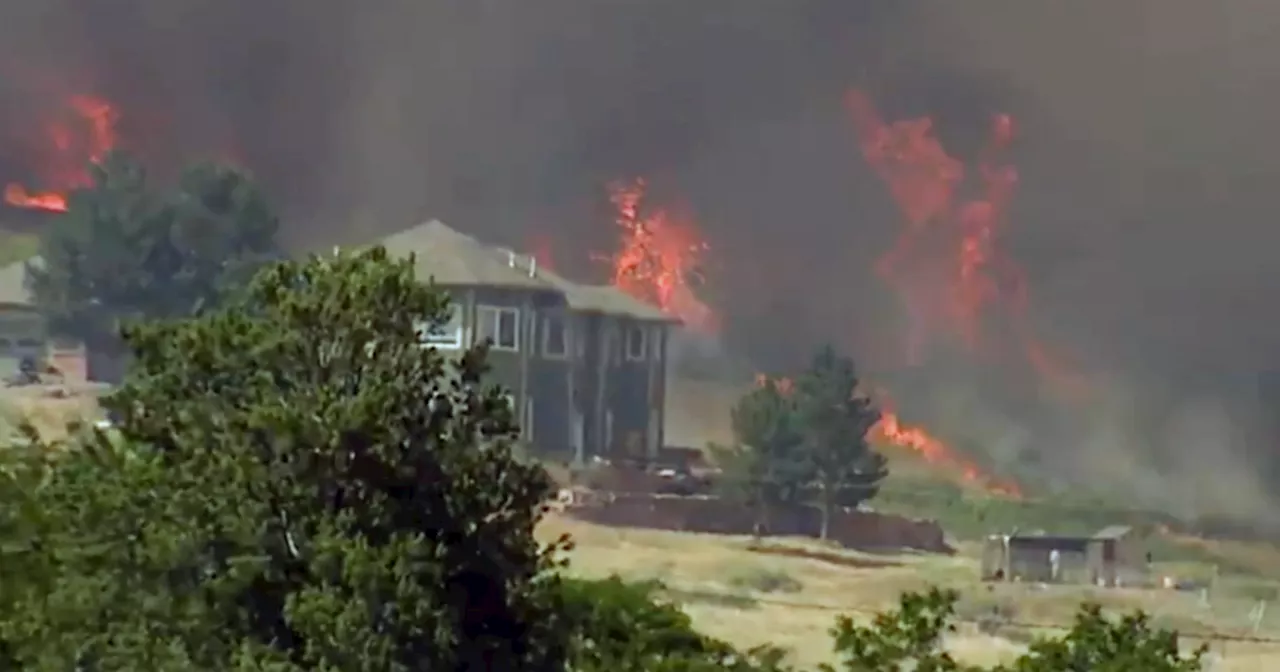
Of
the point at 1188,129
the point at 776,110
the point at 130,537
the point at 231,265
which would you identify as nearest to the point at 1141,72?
the point at 1188,129

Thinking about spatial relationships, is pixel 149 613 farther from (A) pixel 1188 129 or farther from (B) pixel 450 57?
(A) pixel 1188 129

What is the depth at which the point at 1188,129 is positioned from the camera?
42.8ft

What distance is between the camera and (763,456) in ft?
44.0

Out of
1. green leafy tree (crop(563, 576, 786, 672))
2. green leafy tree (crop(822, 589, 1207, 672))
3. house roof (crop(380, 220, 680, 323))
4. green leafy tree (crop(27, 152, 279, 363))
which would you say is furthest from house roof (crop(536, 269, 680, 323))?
green leafy tree (crop(822, 589, 1207, 672))

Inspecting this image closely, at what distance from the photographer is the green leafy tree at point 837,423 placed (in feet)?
43.7

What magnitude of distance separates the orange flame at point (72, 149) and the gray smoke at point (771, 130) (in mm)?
185

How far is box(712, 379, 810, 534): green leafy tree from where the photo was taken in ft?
43.9

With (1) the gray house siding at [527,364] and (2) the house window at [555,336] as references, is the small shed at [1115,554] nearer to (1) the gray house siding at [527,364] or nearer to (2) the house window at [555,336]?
(1) the gray house siding at [527,364]

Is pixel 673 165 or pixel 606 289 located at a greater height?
pixel 673 165

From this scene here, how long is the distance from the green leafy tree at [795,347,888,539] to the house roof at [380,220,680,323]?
1112 millimetres

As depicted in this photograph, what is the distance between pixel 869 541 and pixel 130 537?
6.22m

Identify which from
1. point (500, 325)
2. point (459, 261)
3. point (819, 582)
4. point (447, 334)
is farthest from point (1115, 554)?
point (459, 261)

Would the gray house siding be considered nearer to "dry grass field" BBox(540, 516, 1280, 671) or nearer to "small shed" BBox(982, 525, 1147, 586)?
"dry grass field" BBox(540, 516, 1280, 671)

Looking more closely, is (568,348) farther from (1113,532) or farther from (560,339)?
(1113,532)
